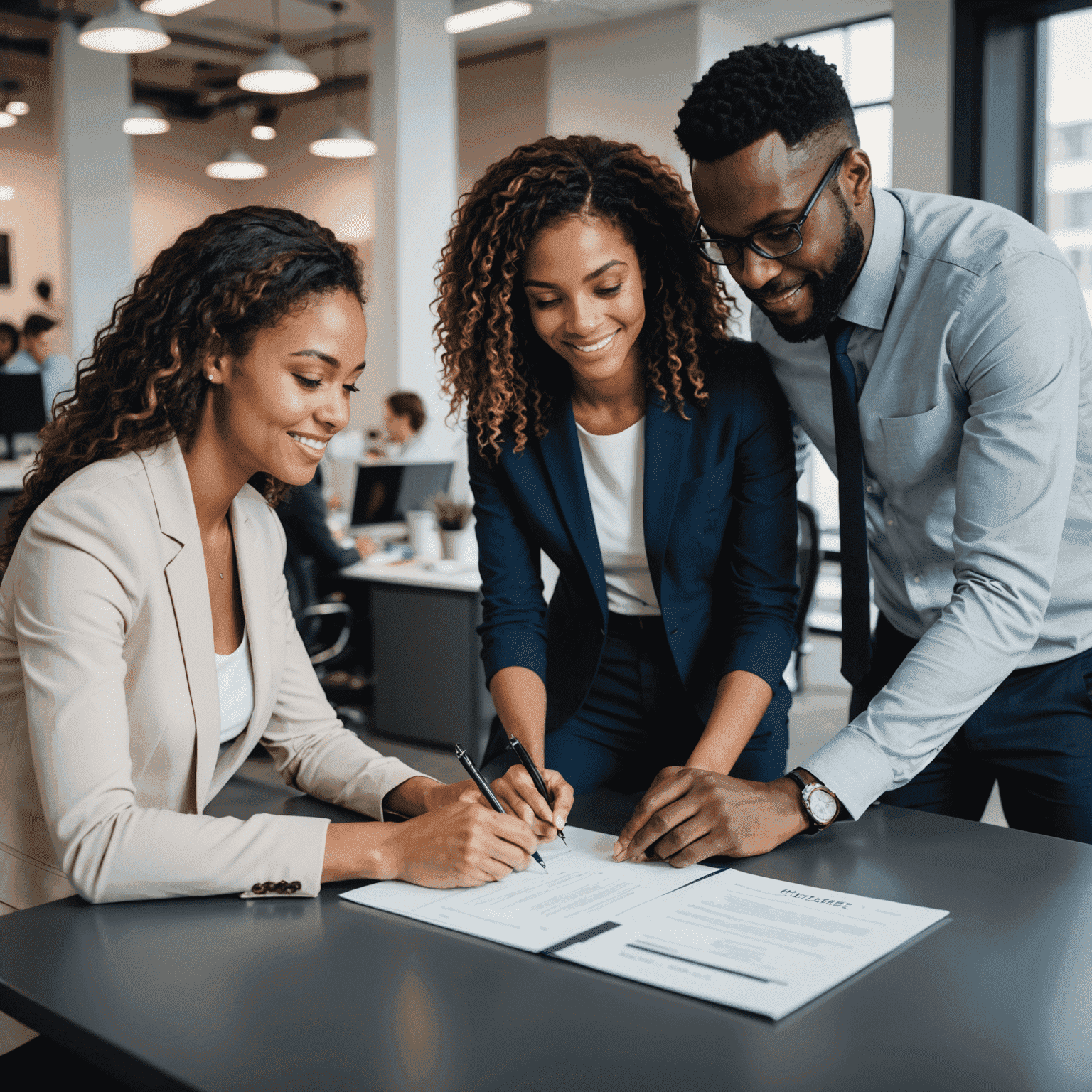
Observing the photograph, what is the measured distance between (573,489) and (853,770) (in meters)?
0.62

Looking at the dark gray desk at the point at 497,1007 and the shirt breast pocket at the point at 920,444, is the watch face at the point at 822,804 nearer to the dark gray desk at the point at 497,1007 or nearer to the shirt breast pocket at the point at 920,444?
the dark gray desk at the point at 497,1007

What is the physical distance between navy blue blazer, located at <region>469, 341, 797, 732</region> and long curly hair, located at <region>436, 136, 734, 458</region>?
1.5 inches

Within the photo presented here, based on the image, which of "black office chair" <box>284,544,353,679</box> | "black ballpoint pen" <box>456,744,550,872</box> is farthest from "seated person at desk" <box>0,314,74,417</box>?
"black ballpoint pen" <box>456,744,550,872</box>

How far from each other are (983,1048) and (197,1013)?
0.61 metres

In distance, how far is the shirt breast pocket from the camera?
5.19 feet

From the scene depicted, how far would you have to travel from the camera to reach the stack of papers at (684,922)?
38.1 inches

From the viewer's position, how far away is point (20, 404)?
23.5 ft

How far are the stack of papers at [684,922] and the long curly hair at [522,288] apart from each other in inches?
30.2

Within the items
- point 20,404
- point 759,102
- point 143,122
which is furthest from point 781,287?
point 143,122

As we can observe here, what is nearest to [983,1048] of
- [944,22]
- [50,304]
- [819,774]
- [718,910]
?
[718,910]

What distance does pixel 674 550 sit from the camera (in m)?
1.72

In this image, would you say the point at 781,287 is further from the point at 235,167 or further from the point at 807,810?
the point at 235,167

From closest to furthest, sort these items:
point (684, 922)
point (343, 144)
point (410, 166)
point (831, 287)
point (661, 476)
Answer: point (684, 922) < point (831, 287) < point (661, 476) < point (343, 144) < point (410, 166)

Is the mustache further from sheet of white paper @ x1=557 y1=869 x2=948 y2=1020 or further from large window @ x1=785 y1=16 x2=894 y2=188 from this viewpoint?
large window @ x1=785 y1=16 x2=894 y2=188
